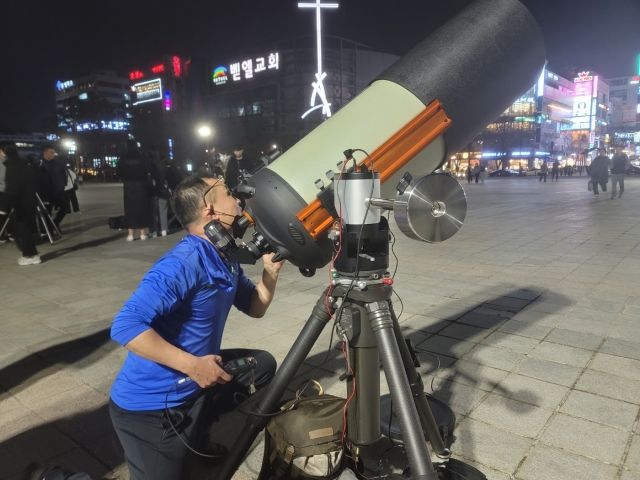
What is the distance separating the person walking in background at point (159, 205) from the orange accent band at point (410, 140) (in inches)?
339

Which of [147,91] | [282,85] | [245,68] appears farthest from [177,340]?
[147,91]

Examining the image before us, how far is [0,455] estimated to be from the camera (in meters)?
2.49

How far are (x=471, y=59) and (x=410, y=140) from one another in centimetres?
44

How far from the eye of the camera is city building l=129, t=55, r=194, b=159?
6919 cm

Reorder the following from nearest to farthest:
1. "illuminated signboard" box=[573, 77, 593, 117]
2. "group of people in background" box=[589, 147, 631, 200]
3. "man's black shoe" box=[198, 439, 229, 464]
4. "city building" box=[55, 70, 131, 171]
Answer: "man's black shoe" box=[198, 439, 229, 464] → "group of people in background" box=[589, 147, 631, 200] → "city building" box=[55, 70, 131, 171] → "illuminated signboard" box=[573, 77, 593, 117]

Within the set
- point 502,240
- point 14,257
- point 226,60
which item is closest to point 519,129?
point 226,60

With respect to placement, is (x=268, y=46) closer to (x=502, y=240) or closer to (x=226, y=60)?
(x=226, y=60)

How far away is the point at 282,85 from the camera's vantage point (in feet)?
179

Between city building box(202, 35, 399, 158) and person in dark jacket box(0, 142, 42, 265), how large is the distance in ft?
137

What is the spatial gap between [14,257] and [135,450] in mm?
8141

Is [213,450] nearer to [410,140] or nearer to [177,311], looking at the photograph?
[177,311]

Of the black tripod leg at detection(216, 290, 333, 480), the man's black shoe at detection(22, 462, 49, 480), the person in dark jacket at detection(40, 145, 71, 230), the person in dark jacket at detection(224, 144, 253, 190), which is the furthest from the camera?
the person in dark jacket at detection(40, 145, 71, 230)

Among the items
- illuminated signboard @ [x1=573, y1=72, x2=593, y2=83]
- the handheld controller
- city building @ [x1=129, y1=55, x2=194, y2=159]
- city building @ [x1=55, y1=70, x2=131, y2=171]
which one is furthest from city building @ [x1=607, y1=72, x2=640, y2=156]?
the handheld controller

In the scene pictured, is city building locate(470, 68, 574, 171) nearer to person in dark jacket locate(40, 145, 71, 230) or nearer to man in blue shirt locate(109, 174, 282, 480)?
person in dark jacket locate(40, 145, 71, 230)
